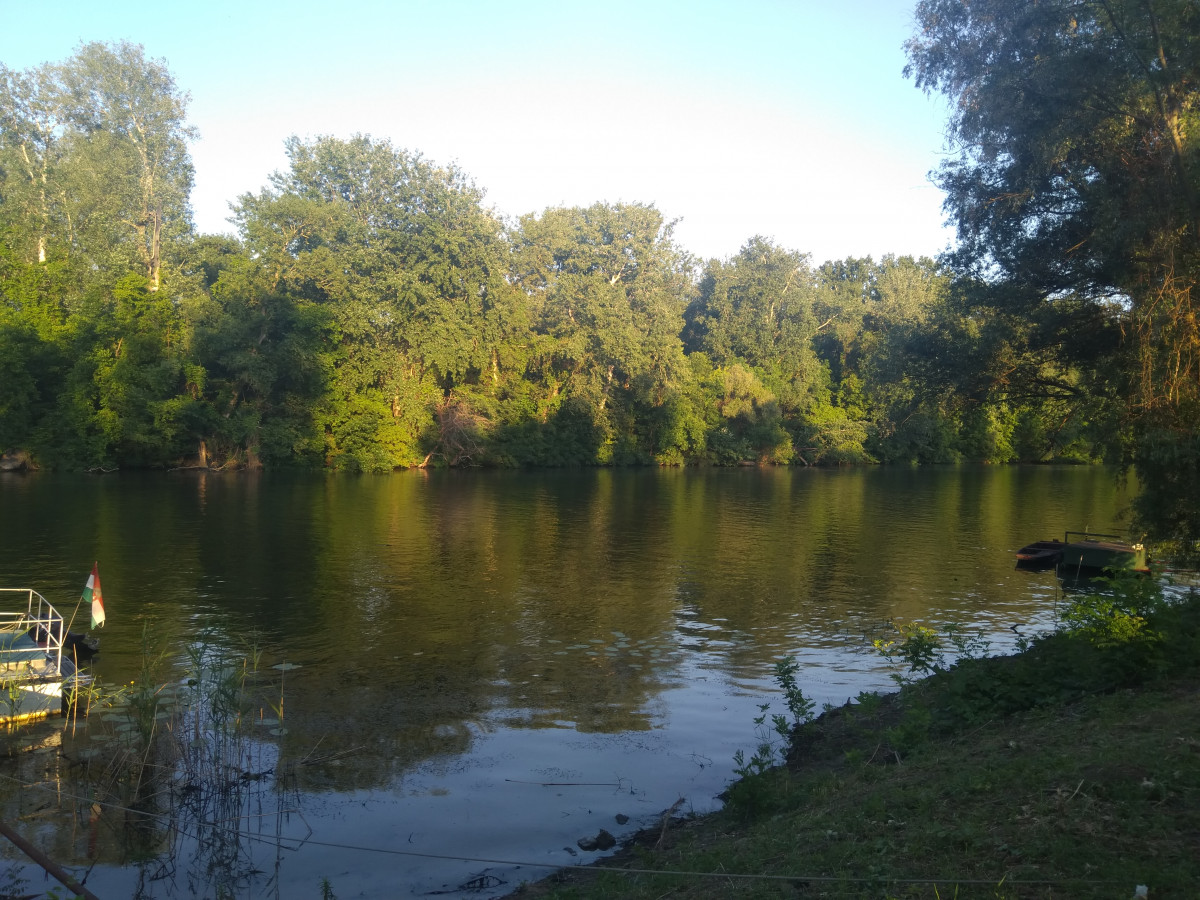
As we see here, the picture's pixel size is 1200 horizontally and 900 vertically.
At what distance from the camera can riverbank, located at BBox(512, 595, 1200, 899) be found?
5.48 meters

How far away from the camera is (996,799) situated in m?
6.57

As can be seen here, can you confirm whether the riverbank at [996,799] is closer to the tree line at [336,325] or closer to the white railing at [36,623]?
the white railing at [36,623]

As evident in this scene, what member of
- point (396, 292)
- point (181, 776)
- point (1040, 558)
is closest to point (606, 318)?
point (396, 292)

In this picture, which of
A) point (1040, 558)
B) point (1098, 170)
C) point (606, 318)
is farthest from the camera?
point (606, 318)

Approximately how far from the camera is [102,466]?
5566 centimetres

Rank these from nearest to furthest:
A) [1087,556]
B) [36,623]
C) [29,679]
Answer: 1. [29,679]
2. [36,623]
3. [1087,556]

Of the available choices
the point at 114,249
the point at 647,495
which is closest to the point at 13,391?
the point at 114,249

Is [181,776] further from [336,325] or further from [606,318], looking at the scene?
[606,318]

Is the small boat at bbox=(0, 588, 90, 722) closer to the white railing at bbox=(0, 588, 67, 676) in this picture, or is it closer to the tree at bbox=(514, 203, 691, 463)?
the white railing at bbox=(0, 588, 67, 676)

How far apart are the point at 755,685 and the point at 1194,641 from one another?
6.68 meters

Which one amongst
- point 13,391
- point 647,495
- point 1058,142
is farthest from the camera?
point 13,391

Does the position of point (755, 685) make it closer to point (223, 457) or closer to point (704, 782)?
point (704, 782)

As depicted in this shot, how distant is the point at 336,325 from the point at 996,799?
2483 inches

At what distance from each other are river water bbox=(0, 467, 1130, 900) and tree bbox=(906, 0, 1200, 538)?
6.05 m
